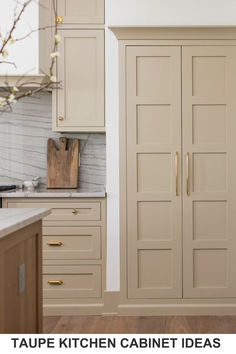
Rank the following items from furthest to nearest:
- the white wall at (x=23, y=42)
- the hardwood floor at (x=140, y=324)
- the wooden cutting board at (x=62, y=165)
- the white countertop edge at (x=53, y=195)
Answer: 1. the wooden cutting board at (x=62, y=165)
2. the white wall at (x=23, y=42)
3. the white countertop edge at (x=53, y=195)
4. the hardwood floor at (x=140, y=324)

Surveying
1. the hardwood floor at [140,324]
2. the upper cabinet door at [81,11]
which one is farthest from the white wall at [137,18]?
the hardwood floor at [140,324]

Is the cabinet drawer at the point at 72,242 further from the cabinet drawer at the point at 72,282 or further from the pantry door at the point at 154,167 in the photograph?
the pantry door at the point at 154,167

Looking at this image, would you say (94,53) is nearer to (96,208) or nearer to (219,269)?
(96,208)

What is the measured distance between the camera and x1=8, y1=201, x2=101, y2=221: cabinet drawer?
3.74 metres

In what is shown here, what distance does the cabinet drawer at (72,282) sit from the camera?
376cm

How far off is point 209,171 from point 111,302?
3.97 ft

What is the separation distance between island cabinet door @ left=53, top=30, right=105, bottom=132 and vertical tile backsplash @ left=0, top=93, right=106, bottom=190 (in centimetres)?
38

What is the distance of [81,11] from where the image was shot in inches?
156

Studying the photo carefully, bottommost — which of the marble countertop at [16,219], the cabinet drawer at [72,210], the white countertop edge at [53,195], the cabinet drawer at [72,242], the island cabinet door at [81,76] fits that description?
the cabinet drawer at [72,242]

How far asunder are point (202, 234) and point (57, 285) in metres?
1.13

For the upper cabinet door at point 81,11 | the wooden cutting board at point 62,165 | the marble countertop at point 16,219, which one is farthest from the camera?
the wooden cutting board at point 62,165

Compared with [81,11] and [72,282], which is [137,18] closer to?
→ [81,11]

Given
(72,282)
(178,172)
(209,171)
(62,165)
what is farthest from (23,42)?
(72,282)
